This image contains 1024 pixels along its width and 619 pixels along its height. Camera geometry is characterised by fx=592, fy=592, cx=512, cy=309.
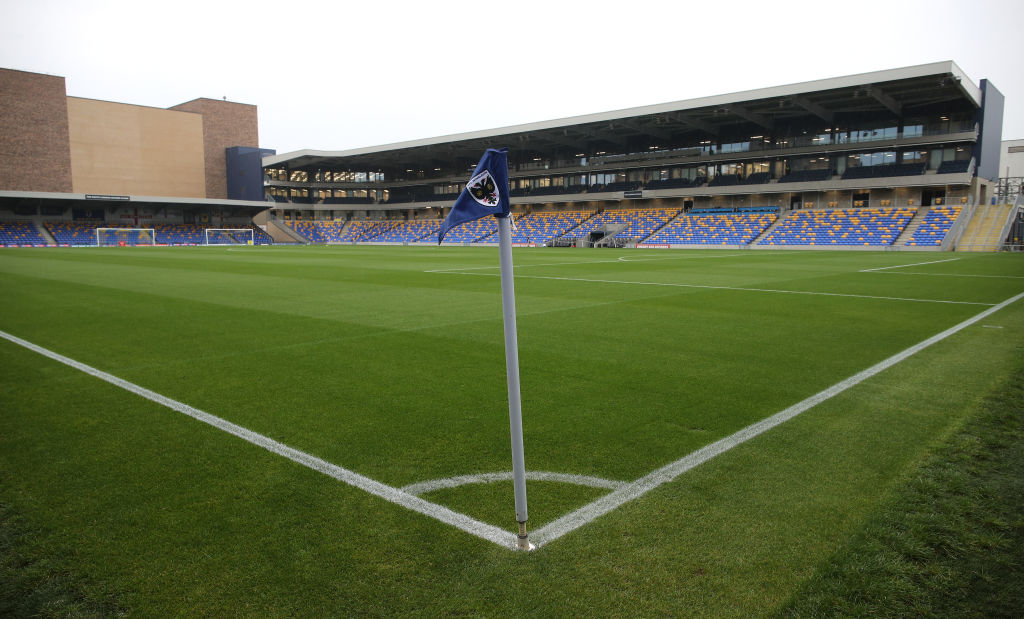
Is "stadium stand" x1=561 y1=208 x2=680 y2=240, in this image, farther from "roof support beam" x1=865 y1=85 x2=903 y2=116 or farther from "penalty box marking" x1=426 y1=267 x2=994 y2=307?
"penalty box marking" x1=426 y1=267 x2=994 y2=307

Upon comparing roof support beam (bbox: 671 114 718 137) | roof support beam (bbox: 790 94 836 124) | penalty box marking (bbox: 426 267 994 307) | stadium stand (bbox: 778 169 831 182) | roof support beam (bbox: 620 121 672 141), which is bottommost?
penalty box marking (bbox: 426 267 994 307)

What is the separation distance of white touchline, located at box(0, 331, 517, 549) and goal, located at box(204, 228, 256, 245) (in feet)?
253

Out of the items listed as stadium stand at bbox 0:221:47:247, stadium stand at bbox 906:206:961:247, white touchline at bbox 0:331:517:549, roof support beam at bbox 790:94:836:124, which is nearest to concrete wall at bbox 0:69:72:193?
stadium stand at bbox 0:221:47:247

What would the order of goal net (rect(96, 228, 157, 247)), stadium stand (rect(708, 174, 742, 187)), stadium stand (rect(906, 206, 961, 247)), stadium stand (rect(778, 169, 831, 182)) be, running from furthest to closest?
1. goal net (rect(96, 228, 157, 247))
2. stadium stand (rect(708, 174, 742, 187))
3. stadium stand (rect(778, 169, 831, 182))
4. stadium stand (rect(906, 206, 961, 247))

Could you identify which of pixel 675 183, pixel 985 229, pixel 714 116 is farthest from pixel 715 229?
pixel 985 229

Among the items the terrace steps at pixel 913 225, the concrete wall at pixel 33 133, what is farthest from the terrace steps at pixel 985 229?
the concrete wall at pixel 33 133

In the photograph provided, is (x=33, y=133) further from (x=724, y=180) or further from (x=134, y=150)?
(x=724, y=180)

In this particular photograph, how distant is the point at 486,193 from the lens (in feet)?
10.9

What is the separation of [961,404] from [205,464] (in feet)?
23.8

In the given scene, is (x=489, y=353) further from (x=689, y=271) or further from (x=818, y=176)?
(x=818, y=176)

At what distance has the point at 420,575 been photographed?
124 inches

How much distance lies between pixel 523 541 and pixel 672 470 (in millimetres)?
1590

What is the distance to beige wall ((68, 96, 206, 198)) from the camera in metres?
72.9

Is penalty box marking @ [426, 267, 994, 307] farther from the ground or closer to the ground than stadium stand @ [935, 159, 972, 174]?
closer to the ground
